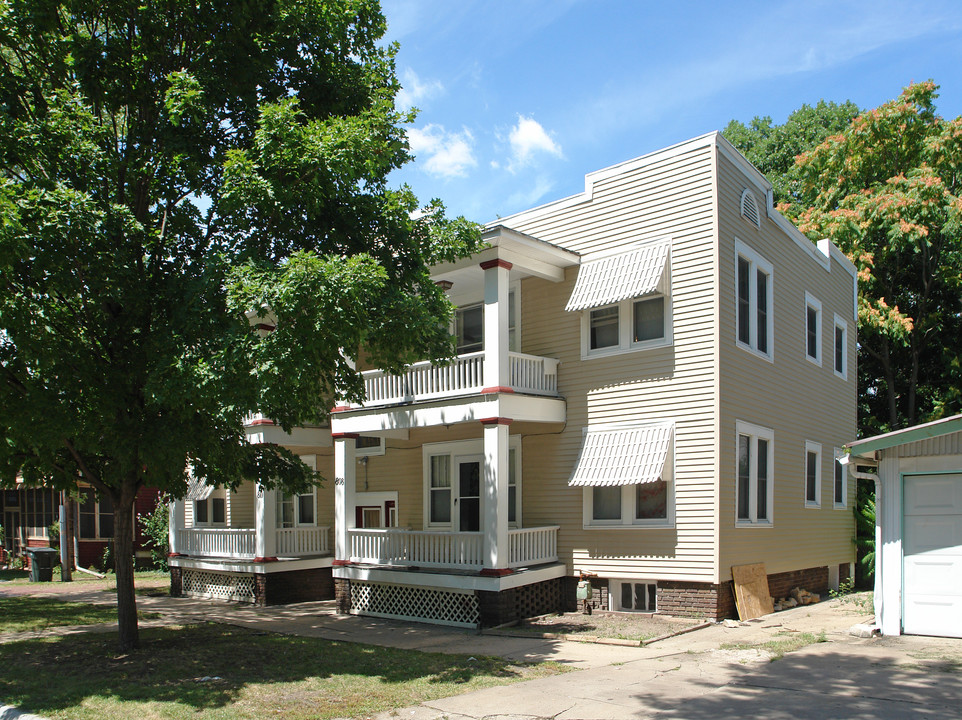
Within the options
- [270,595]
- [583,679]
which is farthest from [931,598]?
[270,595]

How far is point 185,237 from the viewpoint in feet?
40.2

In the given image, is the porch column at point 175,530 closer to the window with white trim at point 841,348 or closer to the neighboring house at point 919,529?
the neighboring house at point 919,529

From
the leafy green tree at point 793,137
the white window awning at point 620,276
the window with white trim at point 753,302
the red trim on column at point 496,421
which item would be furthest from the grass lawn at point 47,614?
the leafy green tree at point 793,137

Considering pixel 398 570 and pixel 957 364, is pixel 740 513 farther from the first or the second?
pixel 957 364

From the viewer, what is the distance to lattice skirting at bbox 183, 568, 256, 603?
19000 mm

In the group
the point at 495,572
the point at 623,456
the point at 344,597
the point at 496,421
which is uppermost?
the point at 496,421

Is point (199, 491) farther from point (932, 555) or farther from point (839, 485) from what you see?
point (932, 555)

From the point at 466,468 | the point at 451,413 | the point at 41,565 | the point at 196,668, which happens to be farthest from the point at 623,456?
the point at 41,565

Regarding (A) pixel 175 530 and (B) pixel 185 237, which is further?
(A) pixel 175 530

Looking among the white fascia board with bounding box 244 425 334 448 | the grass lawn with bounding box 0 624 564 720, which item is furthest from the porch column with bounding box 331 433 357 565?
the grass lawn with bounding box 0 624 564 720

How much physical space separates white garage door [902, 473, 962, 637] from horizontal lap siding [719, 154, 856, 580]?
9.94 feet

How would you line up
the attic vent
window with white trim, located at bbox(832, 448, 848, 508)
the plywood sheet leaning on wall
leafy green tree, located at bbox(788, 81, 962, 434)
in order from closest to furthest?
the plywood sheet leaning on wall, the attic vent, window with white trim, located at bbox(832, 448, 848, 508), leafy green tree, located at bbox(788, 81, 962, 434)

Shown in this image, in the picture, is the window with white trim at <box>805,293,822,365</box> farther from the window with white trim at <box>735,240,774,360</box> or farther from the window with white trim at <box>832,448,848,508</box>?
the window with white trim at <box>735,240,774,360</box>

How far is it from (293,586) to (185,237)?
Answer: 9534mm
